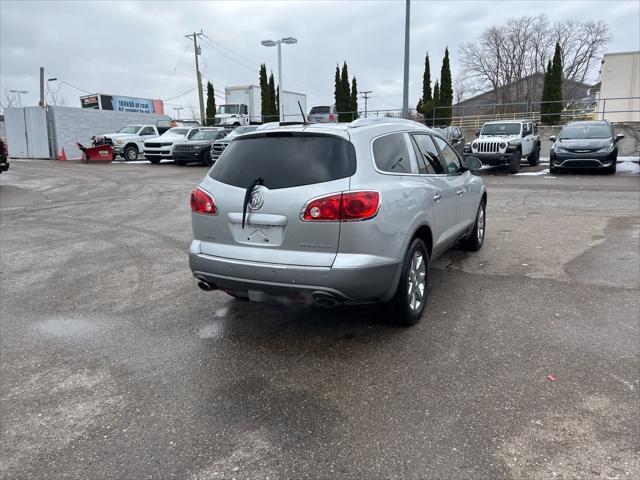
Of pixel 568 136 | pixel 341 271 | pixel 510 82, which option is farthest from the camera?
pixel 510 82

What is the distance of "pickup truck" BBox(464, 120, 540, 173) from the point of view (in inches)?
714

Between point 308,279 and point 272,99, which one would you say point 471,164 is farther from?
point 272,99

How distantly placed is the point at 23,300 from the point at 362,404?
4053mm

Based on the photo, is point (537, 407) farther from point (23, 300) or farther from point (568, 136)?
point (568, 136)

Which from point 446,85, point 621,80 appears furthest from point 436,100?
point 621,80

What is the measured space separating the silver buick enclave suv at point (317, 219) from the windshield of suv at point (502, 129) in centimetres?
1682

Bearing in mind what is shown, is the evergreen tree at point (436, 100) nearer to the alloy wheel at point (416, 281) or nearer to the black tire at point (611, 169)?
the black tire at point (611, 169)

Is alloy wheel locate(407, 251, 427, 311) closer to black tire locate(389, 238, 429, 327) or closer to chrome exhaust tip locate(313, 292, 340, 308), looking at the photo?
black tire locate(389, 238, 429, 327)

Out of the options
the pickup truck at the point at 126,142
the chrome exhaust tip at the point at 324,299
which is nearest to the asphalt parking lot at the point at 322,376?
the chrome exhaust tip at the point at 324,299

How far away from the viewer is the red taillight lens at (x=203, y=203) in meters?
4.09

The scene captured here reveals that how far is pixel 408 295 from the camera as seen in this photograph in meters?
4.21

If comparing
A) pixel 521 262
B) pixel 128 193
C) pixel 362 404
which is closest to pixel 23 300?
pixel 362 404

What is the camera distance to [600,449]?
2746 millimetres

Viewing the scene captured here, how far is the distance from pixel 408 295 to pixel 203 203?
1845 mm
